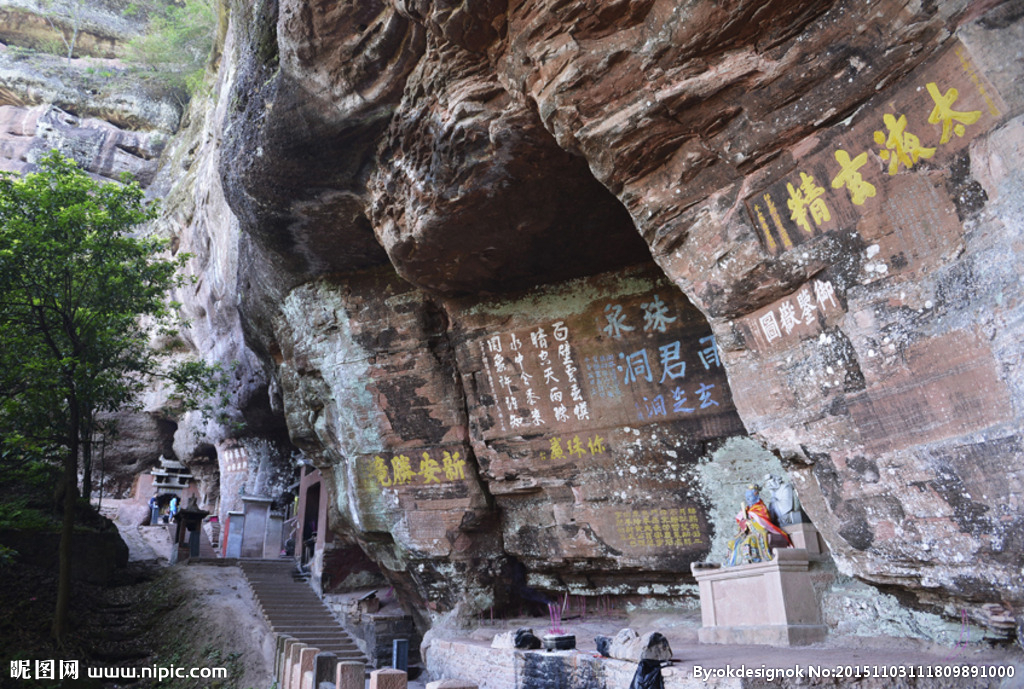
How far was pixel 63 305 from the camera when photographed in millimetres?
10406

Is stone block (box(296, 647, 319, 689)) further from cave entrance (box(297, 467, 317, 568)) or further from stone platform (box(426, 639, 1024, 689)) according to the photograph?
cave entrance (box(297, 467, 317, 568))

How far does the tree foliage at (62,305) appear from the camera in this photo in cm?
973

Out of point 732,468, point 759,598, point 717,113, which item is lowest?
point 759,598

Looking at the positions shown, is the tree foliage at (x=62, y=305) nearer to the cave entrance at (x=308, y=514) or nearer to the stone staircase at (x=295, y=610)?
the stone staircase at (x=295, y=610)

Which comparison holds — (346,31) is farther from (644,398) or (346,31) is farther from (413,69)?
(644,398)

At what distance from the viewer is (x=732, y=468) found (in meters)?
6.91

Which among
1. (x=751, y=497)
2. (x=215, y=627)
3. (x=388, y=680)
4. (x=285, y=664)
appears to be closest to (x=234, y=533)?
(x=215, y=627)

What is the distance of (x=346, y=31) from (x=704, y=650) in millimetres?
6969

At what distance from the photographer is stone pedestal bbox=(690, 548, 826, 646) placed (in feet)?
16.6

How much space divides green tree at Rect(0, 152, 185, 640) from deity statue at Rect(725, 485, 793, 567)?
31.7ft

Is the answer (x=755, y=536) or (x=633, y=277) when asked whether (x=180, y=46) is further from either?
(x=755, y=536)

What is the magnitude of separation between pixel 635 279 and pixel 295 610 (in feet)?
29.0

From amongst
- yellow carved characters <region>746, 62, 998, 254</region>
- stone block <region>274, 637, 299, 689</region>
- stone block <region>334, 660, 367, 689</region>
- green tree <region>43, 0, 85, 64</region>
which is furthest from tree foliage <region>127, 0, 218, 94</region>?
yellow carved characters <region>746, 62, 998, 254</region>

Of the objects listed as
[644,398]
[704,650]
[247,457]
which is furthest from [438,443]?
[247,457]
